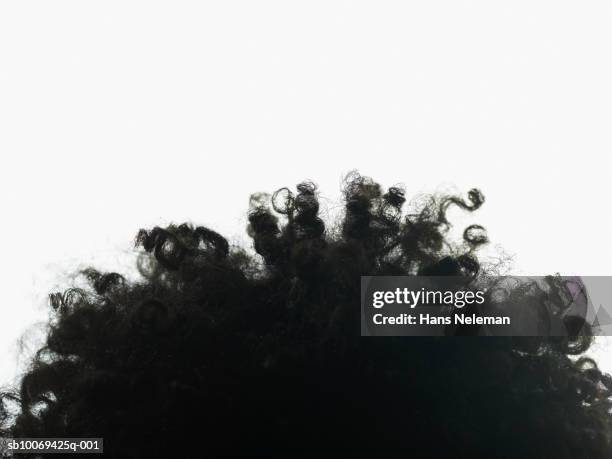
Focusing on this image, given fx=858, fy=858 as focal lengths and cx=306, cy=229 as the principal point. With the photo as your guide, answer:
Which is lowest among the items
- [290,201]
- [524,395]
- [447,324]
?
[524,395]

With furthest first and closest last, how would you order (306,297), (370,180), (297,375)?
(370,180) → (306,297) → (297,375)

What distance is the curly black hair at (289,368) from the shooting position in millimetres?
1814

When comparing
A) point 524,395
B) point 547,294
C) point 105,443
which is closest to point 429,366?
point 524,395

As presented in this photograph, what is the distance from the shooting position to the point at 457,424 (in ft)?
6.09

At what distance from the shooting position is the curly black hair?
1.81 meters

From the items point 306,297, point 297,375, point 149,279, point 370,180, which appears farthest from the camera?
A: point 370,180

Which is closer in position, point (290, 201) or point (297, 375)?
point (297, 375)

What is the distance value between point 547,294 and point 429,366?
0.57m

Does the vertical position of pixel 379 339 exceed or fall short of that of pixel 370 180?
it falls short

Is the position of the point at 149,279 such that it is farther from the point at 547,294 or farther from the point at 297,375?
the point at 547,294

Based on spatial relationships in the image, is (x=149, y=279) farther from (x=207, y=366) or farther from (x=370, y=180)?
(x=370, y=180)

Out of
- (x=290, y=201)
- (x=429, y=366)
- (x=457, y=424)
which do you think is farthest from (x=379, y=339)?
(x=290, y=201)

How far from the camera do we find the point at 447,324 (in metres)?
1.97

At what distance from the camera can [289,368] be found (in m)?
1.83
